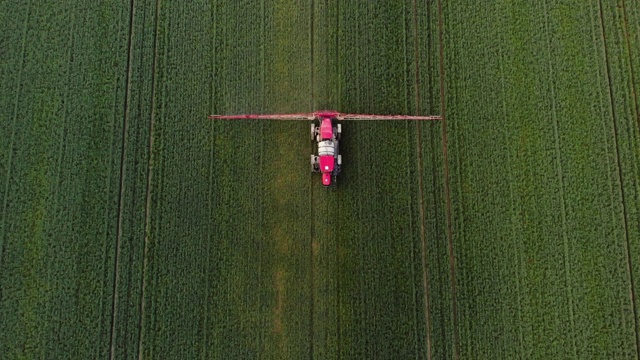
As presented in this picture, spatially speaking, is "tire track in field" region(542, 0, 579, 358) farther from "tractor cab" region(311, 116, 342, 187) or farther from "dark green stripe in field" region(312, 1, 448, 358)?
"tractor cab" region(311, 116, 342, 187)

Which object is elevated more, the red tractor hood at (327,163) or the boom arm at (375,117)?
the boom arm at (375,117)

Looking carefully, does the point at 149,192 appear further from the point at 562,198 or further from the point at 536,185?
the point at 562,198

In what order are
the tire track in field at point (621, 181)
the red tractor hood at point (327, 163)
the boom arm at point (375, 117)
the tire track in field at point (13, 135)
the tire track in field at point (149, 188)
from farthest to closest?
1. the boom arm at point (375, 117)
2. the tire track in field at point (13, 135)
3. the red tractor hood at point (327, 163)
4. the tire track in field at point (149, 188)
5. the tire track in field at point (621, 181)

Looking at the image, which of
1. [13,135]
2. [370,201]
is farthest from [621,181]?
[13,135]

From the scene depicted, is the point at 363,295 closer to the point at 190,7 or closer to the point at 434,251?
the point at 434,251

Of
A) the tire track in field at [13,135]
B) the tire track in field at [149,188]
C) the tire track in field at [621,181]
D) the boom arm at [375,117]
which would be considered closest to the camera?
the tire track in field at [621,181]

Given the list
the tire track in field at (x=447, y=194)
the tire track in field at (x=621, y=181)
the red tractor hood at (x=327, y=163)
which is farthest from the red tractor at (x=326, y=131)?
the tire track in field at (x=621, y=181)

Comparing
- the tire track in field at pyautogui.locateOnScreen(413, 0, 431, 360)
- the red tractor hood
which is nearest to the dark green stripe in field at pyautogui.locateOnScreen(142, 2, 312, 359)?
the red tractor hood

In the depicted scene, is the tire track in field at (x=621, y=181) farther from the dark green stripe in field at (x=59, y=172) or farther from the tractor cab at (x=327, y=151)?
the dark green stripe in field at (x=59, y=172)
